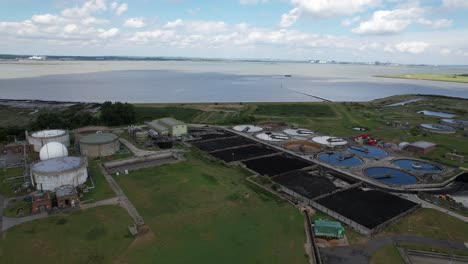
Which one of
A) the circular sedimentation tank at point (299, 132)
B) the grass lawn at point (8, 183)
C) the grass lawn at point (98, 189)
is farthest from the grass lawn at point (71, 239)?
the circular sedimentation tank at point (299, 132)

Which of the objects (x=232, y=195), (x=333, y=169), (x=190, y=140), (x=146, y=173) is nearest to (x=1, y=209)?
(x=146, y=173)

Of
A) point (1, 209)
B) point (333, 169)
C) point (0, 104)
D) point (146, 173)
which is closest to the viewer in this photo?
point (1, 209)

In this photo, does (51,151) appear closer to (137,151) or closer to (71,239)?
Answer: (137,151)

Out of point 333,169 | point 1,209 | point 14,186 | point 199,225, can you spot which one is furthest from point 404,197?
point 14,186

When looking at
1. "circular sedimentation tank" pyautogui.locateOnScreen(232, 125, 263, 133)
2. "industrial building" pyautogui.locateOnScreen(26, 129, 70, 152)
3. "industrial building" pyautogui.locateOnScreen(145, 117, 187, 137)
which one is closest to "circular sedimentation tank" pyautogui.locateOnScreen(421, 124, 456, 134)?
"circular sedimentation tank" pyautogui.locateOnScreen(232, 125, 263, 133)

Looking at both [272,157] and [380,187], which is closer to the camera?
[380,187]

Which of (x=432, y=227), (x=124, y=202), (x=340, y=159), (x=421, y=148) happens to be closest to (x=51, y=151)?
(x=124, y=202)

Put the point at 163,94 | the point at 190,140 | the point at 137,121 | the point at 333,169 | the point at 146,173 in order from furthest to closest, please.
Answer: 1. the point at 163,94
2. the point at 137,121
3. the point at 190,140
4. the point at 333,169
5. the point at 146,173

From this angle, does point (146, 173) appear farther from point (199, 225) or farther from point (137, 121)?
point (137, 121)
